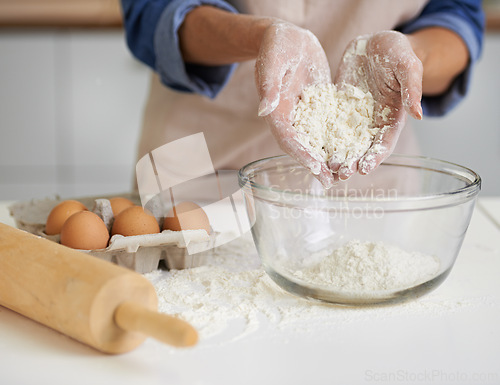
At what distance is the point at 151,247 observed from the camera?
0.76 meters

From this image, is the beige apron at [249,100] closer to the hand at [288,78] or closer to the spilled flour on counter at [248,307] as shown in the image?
the hand at [288,78]

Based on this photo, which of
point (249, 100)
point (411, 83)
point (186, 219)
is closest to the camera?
point (411, 83)

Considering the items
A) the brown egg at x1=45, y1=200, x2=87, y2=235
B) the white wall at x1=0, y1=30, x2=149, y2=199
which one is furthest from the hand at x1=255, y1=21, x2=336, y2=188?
the white wall at x1=0, y1=30, x2=149, y2=199

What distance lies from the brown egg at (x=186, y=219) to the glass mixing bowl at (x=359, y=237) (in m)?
0.08

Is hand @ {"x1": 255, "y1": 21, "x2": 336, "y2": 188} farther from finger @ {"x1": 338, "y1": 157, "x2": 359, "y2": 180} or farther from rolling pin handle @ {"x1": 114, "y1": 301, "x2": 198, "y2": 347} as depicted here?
rolling pin handle @ {"x1": 114, "y1": 301, "x2": 198, "y2": 347}

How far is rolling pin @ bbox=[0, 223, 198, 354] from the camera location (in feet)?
1.80

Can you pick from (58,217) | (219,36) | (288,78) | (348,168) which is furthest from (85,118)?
(348,168)

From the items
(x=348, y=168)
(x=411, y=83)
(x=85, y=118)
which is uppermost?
(x=411, y=83)

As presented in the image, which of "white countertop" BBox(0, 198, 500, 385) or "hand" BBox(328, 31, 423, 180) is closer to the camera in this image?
"white countertop" BBox(0, 198, 500, 385)

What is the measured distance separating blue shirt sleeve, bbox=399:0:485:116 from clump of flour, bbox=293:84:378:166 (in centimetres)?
49

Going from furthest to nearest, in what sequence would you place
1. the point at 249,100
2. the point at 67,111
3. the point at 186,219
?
the point at 67,111, the point at 249,100, the point at 186,219

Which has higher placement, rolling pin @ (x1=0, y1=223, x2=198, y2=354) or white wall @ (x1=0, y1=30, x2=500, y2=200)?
rolling pin @ (x1=0, y1=223, x2=198, y2=354)

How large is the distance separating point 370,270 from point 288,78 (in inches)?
11.2

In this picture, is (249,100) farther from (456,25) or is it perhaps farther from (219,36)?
(456,25)
